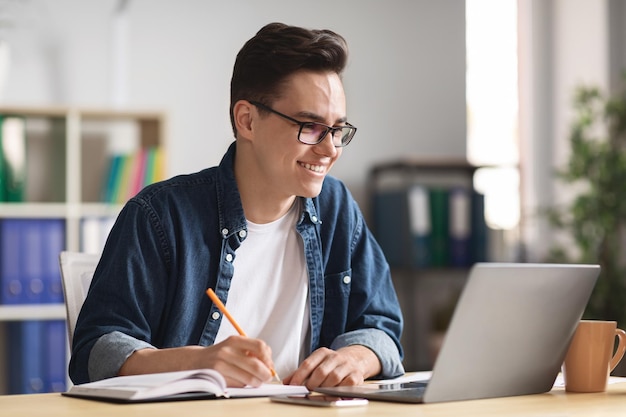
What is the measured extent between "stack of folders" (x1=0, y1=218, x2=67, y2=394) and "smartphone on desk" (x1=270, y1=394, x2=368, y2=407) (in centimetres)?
263

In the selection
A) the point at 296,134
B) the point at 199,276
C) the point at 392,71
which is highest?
the point at 392,71

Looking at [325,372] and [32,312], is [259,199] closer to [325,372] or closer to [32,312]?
[325,372]

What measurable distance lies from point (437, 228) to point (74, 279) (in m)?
2.99

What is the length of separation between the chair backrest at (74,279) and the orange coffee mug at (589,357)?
89 cm

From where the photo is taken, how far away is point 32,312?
3.83 m

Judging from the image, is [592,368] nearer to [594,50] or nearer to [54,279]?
[54,279]

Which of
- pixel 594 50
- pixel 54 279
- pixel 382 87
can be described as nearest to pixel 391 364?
pixel 54 279

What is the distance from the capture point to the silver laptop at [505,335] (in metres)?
1.33

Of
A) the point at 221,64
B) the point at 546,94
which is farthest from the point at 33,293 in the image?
the point at 546,94

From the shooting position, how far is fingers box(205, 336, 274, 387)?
4.73 ft

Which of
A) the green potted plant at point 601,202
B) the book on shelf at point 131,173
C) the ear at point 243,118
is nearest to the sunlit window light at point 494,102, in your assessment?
the green potted plant at point 601,202

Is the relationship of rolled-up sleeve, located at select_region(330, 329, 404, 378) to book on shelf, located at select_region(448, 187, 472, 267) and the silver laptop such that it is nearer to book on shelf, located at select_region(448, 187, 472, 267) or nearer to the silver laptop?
the silver laptop

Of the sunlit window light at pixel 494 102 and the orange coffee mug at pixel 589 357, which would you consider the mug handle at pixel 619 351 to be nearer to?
the orange coffee mug at pixel 589 357

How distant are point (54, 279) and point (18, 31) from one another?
108 centimetres
